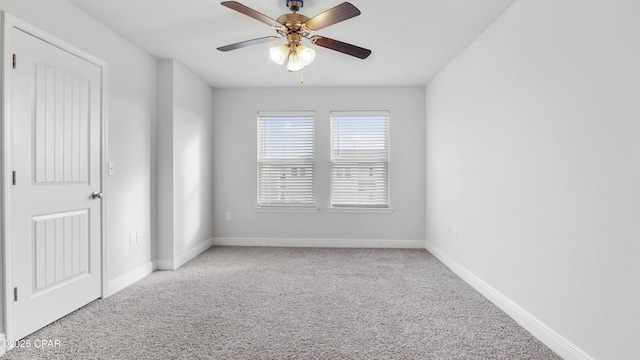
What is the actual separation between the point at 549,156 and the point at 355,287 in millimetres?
2014

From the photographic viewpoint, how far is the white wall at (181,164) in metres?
3.79

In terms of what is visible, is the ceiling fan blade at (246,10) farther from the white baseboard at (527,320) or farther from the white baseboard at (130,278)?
the white baseboard at (527,320)

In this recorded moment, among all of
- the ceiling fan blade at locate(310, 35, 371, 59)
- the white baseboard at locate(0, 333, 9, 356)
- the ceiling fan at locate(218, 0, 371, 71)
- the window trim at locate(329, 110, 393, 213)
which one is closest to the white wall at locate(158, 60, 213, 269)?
the ceiling fan at locate(218, 0, 371, 71)

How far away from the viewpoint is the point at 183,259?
4051 millimetres

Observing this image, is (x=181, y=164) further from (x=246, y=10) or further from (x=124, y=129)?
(x=246, y=10)

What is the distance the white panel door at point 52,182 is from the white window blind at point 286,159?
2.46m

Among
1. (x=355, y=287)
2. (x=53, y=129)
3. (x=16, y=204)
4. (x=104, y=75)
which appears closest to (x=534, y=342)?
(x=355, y=287)

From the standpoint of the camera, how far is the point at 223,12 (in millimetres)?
2697

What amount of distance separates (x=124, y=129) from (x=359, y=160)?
313 cm

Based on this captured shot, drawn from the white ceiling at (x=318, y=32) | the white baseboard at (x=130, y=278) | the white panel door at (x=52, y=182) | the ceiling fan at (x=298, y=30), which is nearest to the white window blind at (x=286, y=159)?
the white ceiling at (x=318, y=32)

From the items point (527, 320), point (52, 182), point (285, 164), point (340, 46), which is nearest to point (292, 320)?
point (527, 320)

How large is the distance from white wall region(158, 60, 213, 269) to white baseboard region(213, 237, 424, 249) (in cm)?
42

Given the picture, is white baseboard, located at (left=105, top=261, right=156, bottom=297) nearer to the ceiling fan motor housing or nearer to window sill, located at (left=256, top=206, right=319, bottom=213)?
window sill, located at (left=256, top=206, right=319, bottom=213)

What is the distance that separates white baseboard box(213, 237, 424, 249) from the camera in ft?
16.1
